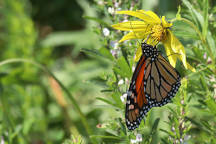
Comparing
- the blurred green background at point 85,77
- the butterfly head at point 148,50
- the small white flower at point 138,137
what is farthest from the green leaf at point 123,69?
the small white flower at point 138,137

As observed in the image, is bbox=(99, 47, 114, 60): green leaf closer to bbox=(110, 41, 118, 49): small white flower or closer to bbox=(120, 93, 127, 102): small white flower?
bbox=(110, 41, 118, 49): small white flower

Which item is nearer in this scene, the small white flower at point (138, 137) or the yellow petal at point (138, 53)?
the small white flower at point (138, 137)

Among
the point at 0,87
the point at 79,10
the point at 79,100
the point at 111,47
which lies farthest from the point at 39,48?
the point at 111,47

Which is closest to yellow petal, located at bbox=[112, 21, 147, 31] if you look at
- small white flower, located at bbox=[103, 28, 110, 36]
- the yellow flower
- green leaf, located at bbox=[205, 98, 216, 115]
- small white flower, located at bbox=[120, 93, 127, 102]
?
the yellow flower

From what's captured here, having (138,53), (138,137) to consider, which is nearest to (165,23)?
(138,53)

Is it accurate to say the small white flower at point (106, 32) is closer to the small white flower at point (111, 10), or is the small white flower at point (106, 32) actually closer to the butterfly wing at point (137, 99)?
the small white flower at point (111, 10)

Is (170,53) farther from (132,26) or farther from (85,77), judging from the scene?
(85,77)
